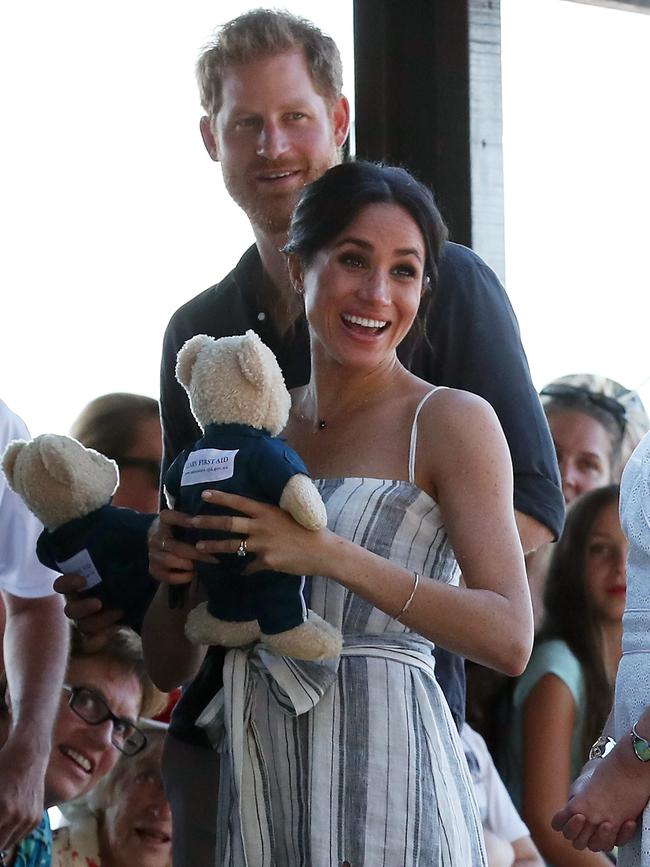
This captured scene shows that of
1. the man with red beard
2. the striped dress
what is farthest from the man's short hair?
the striped dress

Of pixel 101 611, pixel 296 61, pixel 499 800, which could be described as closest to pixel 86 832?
pixel 499 800

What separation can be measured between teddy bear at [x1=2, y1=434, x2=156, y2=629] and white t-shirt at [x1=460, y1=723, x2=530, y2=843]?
1178mm

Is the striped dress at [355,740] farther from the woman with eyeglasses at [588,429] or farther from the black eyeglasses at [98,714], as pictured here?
the woman with eyeglasses at [588,429]

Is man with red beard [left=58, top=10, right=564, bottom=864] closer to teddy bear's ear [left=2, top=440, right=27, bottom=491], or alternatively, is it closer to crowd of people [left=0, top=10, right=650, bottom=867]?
crowd of people [left=0, top=10, right=650, bottom=867]

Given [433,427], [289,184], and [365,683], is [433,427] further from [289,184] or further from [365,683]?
[289,184]

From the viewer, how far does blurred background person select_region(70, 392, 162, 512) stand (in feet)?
10.6

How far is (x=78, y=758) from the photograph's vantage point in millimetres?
2949

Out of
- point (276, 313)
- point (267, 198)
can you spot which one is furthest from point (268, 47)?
point (276, 313)

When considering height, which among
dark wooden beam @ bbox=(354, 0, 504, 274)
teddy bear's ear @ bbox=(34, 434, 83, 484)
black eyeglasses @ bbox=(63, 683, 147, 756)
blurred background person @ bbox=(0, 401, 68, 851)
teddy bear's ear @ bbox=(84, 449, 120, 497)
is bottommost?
black eyeglasses @ bbox=(63, 683, 147, 756)

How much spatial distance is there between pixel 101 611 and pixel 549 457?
2.37ft

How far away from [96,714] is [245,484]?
4.68 ft

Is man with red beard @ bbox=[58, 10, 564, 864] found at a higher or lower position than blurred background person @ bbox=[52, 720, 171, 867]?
higher

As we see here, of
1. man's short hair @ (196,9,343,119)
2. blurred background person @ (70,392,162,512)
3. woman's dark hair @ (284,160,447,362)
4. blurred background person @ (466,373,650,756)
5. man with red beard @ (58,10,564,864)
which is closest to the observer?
woman's dark hair @ (284,160,447,362)

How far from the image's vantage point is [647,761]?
182 centimetres
